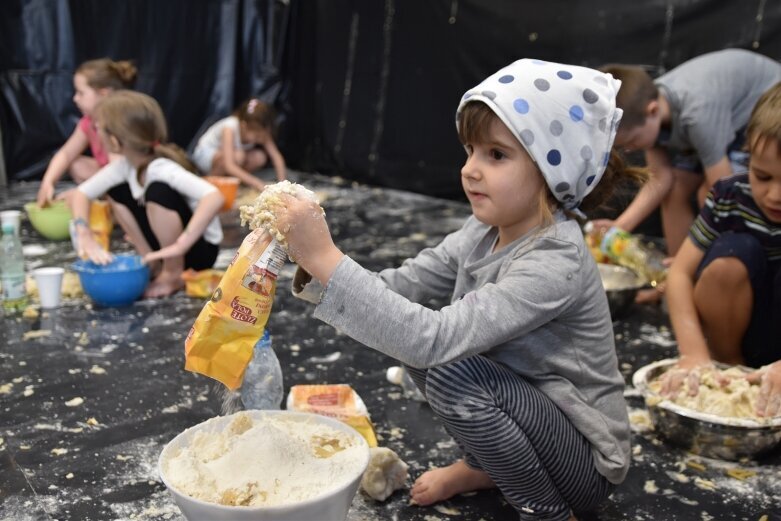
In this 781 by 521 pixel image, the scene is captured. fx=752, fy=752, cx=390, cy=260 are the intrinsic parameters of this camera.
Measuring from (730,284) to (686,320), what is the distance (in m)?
0.15

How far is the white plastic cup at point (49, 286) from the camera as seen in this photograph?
Answer: 9.01 ft

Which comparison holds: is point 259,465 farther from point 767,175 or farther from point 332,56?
point 332,56

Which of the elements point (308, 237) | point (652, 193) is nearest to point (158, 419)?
point (308, 237)

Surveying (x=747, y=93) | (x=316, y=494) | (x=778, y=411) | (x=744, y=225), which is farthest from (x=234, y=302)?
(x=747, y=93)

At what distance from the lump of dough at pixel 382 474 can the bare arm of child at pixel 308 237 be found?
53 centimetres

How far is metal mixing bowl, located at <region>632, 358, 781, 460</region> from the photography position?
1732 millimetres

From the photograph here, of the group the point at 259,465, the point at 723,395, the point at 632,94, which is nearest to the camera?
the point at 259,465

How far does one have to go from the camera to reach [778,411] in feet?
5.75

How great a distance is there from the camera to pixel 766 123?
5.61 feet

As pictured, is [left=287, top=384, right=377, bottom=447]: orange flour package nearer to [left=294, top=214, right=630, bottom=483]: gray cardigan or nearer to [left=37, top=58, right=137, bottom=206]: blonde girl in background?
[left=294, top=214, right=630, bottom=483]: gray cardigan

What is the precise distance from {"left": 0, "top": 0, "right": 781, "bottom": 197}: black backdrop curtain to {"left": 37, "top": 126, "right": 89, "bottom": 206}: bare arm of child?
1719 millimetres

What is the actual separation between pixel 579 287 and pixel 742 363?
1.05 m

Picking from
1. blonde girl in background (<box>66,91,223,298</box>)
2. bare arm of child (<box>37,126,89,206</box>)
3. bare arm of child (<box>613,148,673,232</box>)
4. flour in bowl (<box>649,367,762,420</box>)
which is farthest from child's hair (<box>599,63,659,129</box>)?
bare arm of child (<box>37,126,89,206</box>)

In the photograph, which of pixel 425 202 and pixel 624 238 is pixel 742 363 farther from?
pixel 425 202
